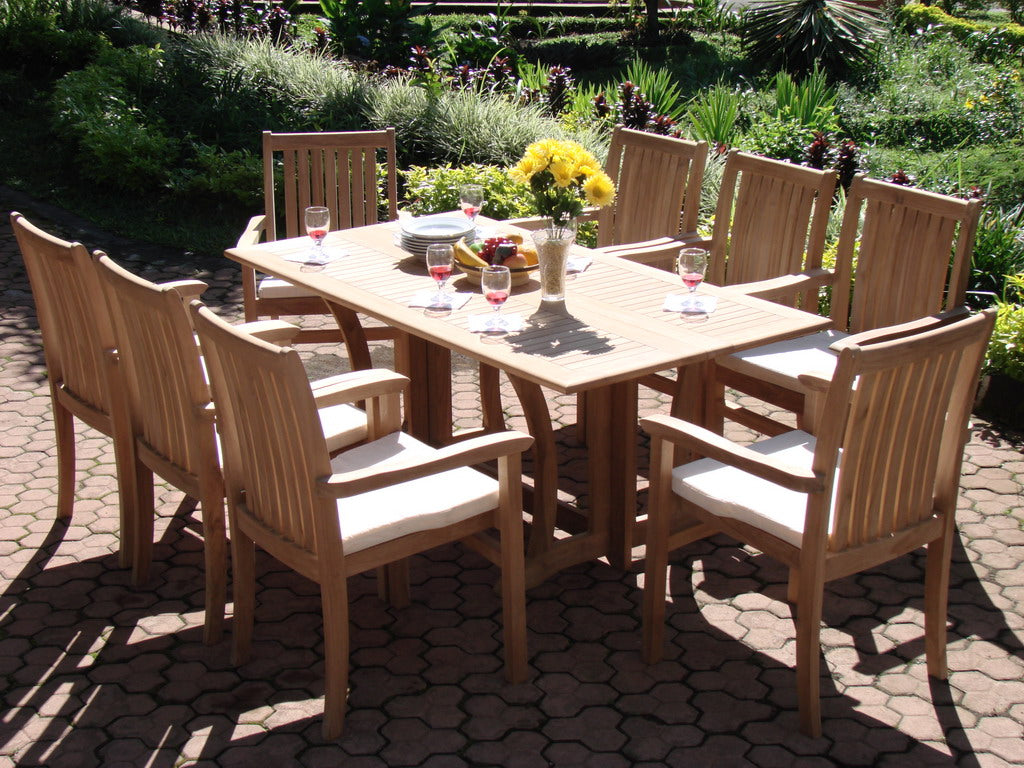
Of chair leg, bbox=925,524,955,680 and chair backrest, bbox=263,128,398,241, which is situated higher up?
chair backrest, bbox=263,128,398,241

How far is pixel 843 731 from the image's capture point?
10.4ft

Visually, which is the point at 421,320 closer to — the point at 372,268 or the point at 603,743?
the point at 372,268

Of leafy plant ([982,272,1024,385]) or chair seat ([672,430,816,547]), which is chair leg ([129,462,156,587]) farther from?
leafy plant ([982,272,1024,385])

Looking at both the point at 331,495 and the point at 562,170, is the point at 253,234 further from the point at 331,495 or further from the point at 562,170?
the point at 331,495

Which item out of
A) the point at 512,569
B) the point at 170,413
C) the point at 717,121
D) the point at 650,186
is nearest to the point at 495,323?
the point at 512,569

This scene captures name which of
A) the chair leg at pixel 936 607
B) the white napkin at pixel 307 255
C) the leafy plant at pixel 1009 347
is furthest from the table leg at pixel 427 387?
the leafy plant at pixel 1009 347

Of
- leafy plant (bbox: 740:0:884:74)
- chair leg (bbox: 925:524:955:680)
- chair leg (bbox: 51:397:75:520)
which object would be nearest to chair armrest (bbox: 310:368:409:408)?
chair leg (bbox: 51:397:75:520)

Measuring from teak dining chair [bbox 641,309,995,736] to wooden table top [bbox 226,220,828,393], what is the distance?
25 centimetres

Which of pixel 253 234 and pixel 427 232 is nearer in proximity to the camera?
pixel 427 232

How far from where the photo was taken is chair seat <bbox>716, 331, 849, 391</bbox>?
13.6ft

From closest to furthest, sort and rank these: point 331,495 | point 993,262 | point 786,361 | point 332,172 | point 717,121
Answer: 1. point 331,495
2. point 786,361
3. point 332,172
4. point 993,262
5. point 717,121

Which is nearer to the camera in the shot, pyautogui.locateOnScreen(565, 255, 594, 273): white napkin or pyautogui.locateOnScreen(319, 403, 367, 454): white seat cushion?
pyautogui.locateOnScreen(319, 403, 367, 454): white seat cushion

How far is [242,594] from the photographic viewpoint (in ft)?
11.2

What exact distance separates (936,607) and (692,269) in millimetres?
1284
